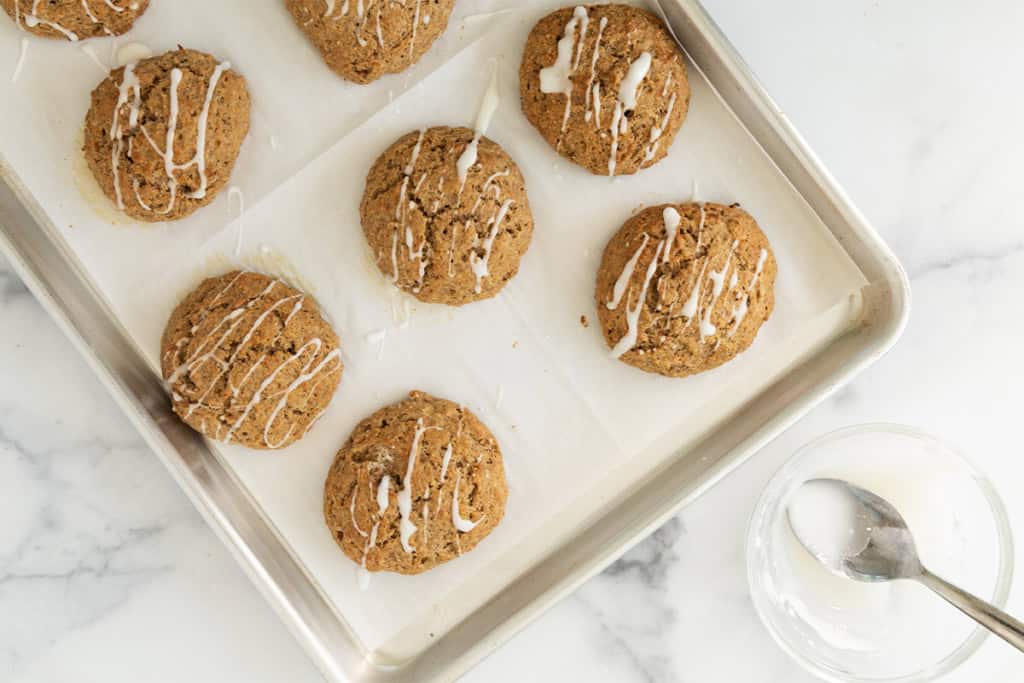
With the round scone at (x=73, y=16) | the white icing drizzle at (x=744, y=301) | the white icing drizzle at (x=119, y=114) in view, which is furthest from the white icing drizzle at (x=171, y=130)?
the white icing drizzle at (x=744, y=301)

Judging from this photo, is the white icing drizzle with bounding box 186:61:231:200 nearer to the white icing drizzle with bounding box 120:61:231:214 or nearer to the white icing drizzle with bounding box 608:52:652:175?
the white icing drizzle with bounding box 120:61:231:214

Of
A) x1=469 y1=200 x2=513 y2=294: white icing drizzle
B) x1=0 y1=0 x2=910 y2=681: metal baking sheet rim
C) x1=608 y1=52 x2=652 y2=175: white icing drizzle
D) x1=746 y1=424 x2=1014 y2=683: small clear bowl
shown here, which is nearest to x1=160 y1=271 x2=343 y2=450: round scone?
x1=0 y1=0 x2=910 y2=681: metal baking sheet rim

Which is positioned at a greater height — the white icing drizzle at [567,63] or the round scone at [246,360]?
the white icing drizzle at [567,63]

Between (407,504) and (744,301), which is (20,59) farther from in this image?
(744,301)

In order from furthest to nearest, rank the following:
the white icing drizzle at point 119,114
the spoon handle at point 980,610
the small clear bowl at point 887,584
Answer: the small clear bowl at point 887,584, the white icing drizzle at point 119,114, the spoon handle at point 980,610

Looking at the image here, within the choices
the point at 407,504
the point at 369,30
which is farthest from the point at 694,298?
the point at 369,30

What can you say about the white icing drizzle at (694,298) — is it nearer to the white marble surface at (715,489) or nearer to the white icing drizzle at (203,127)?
the white marble surface at (715,489)

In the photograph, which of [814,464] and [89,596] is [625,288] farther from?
[89,596]
